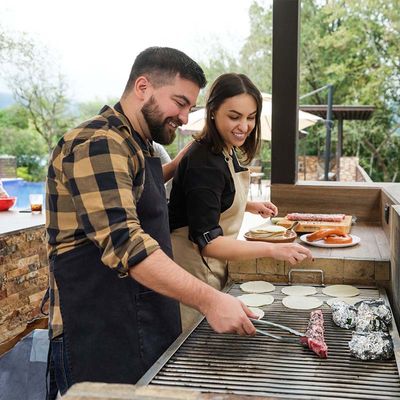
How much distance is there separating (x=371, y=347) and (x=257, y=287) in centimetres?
74

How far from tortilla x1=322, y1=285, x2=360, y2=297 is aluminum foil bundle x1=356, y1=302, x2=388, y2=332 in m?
0.33

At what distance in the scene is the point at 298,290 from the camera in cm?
194

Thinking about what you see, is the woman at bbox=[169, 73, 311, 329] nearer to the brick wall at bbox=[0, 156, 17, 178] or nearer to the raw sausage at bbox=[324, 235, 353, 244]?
the raw sausage at bbox=[324, 235, 353, 244]

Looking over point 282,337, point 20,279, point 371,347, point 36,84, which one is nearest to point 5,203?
point 20,279

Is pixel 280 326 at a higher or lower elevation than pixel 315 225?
lower

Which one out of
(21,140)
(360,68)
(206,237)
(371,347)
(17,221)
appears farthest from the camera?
(21,140)

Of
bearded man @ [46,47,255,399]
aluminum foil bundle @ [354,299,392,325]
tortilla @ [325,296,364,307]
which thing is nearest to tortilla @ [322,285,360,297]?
tortilla @ [325,296,364,307]

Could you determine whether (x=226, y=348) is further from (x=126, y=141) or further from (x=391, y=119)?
(x=391, y=119)

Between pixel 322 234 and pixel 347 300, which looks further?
pixel 322 234

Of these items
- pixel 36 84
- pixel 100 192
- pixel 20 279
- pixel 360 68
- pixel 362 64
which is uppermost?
pixel 362 64

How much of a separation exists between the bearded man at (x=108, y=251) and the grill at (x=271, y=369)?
0.11 m

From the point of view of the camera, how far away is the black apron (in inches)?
54.4

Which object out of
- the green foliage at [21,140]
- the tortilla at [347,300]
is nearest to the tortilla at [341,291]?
the tortilla at [347,300]

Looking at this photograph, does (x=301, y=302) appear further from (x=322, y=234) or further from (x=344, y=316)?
(x=322, y=234)
